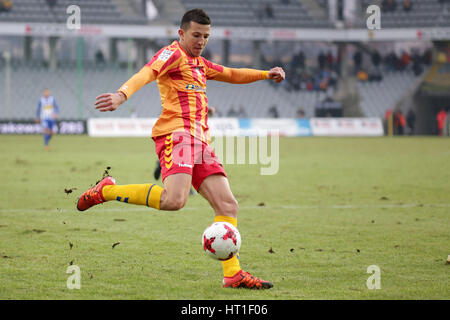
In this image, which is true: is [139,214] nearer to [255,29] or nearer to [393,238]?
[393,238]

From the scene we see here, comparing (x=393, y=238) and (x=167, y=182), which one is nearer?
(x=167, y=182)

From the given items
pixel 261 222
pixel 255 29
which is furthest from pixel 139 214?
pixel 255 29

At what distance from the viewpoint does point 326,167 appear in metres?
17.1

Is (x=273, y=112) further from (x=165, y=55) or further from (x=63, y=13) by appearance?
(x=165, y=55)

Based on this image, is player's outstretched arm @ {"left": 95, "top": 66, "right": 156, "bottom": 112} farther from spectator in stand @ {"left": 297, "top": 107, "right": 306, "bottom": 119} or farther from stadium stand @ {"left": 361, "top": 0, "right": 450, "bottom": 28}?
stadium stand @ {"left": 361, "top": 0, "right": 450, "bottom": 28}

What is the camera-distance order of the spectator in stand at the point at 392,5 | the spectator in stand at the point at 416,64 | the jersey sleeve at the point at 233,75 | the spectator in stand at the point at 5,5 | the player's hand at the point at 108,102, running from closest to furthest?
the player's hand at the point at 108,102 < the jersey sleeve at the point at 233,75 < the spectator in stand at the point at 5,5 < the spectator in stand at the point at 416,64 < the spectator in stand at the point at 392,5

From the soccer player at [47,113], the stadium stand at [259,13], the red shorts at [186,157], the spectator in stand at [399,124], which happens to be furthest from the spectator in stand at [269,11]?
Answer: the red shorts at [186,157]

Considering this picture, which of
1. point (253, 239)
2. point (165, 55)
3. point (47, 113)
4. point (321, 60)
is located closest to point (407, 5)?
point (321, 60)

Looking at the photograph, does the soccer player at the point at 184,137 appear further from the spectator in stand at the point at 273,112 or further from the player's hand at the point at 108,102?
the spectator in stand at the point at 273,112

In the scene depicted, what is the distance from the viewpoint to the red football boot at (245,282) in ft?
16.6

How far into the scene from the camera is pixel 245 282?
5.11 m

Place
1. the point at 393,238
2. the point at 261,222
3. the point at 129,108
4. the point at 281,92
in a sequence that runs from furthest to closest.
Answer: the point at 281,92
the point at 129,108
the point at 261,222
the point at 393,238

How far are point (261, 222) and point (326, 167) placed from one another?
28.9 feet

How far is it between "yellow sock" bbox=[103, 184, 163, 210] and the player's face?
1190 mm
